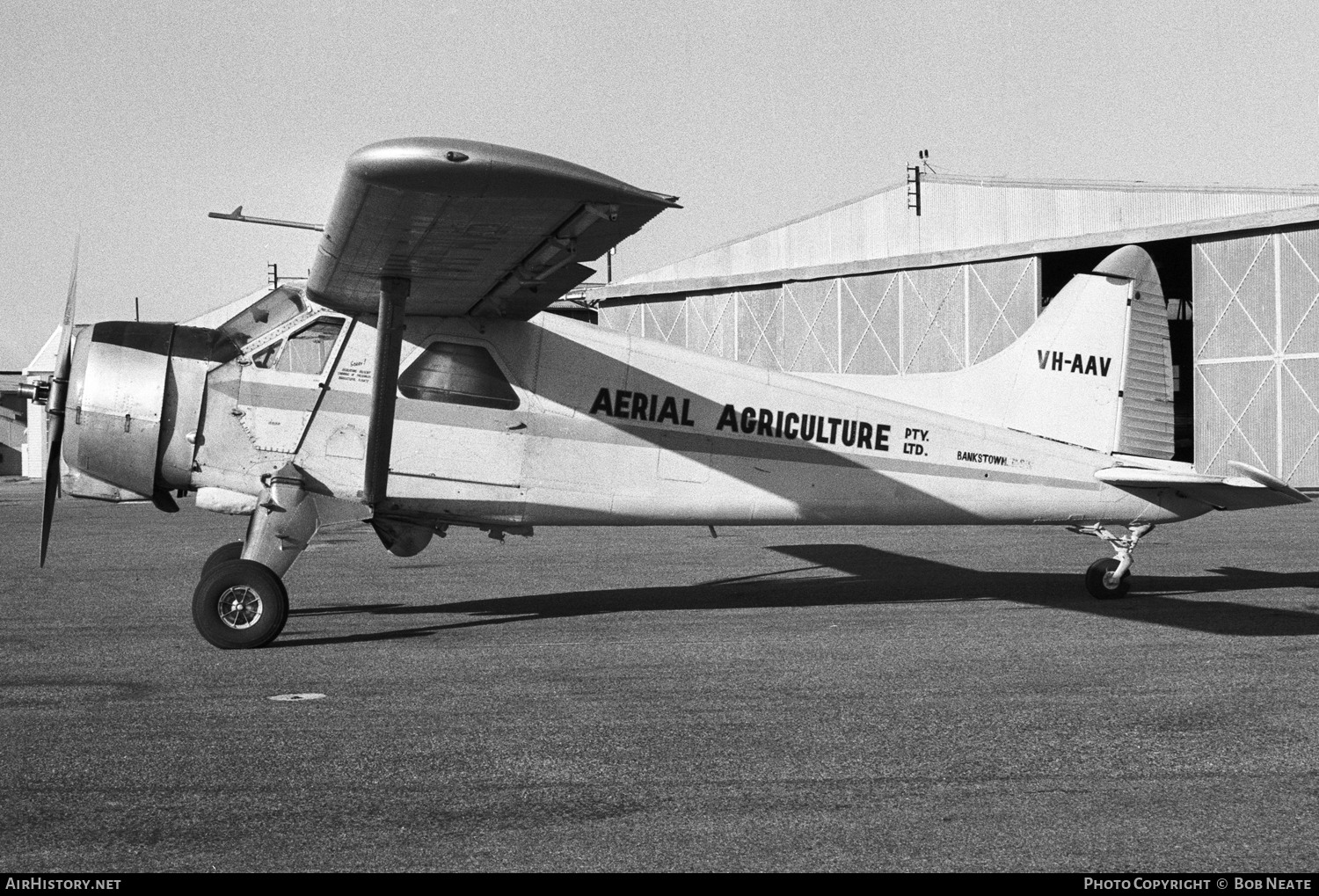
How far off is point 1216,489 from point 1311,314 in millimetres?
21399

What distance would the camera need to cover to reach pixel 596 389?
9812 mm

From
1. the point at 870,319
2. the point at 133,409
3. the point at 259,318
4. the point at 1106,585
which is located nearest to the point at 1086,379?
the point at 1106,585

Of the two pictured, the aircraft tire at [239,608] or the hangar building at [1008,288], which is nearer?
the aircraft tire at [239,608]

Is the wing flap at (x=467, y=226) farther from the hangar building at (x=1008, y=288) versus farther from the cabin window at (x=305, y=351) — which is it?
the hangar building at (x=1008, y=288)

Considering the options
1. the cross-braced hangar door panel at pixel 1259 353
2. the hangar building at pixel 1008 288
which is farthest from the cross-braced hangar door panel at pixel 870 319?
the cross-braced hangar door panel at pixel 1259 353

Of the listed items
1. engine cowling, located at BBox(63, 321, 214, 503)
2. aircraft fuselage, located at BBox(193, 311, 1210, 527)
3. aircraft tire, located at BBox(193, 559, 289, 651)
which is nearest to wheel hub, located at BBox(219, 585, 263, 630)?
aircraft tire, located at BBox(193, 559, 289, 651)

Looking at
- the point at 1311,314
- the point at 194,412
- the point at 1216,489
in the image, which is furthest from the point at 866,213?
the point at 194,412

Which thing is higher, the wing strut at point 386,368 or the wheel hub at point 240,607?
the wing strut at point 386,368

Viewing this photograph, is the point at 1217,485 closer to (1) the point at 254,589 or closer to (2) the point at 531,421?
(2) the point at 531,421

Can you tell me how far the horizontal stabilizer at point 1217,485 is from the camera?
9.53m

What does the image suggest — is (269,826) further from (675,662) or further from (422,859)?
(675,662)

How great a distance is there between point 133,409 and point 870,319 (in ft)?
94.6

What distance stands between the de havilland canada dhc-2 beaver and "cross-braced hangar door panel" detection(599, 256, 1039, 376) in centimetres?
2050

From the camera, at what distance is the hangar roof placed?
30.6 meters
